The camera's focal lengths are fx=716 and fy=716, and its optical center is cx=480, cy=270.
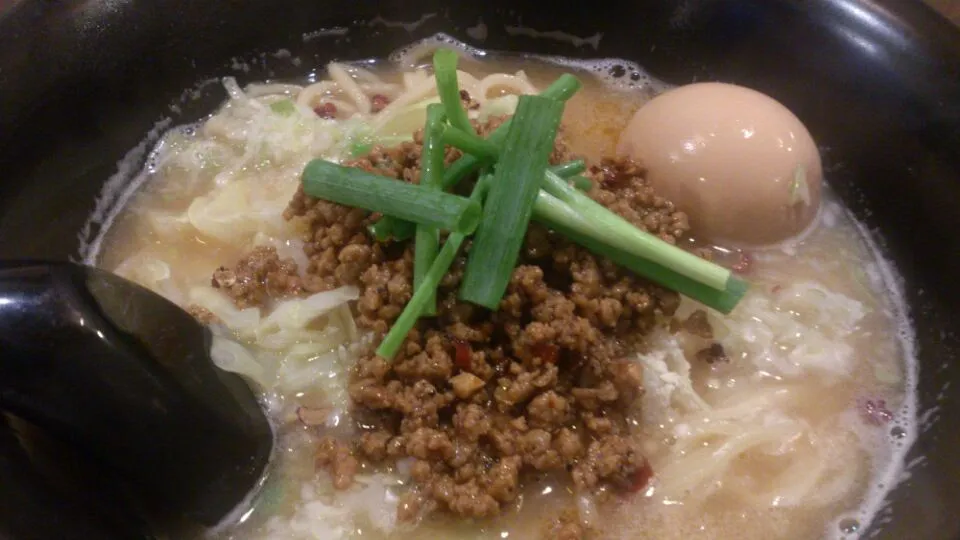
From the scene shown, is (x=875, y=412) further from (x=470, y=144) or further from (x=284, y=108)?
(x=284, y=108)

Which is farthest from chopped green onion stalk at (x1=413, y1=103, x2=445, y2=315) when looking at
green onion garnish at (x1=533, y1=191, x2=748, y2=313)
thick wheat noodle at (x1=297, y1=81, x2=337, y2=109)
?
thick wheat noodle at (x1=297, y1=81, x2=337, y2=109)

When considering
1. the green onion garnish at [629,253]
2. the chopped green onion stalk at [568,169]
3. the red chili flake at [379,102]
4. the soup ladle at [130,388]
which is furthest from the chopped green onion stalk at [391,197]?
the red chili flake at [379,102]

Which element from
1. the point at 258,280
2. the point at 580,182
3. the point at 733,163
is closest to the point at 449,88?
the point at 580,182

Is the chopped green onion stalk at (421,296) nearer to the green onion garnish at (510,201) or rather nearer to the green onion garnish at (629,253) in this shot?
the green onion garnish at (510,201)

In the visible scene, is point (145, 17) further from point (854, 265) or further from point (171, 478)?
point (854, 265)

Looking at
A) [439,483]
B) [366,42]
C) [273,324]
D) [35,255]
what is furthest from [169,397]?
[366,42]

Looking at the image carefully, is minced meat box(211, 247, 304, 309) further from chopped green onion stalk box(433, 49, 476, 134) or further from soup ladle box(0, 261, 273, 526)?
chopped green onion stalk box(433, 49, 476, 134)
